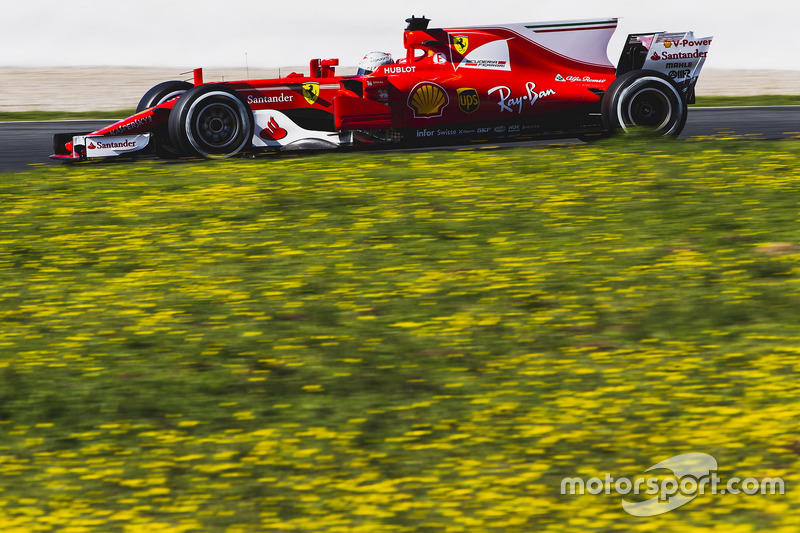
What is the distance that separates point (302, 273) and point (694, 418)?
2.67 m

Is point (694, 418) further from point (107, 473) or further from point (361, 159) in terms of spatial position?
point (361, 159)

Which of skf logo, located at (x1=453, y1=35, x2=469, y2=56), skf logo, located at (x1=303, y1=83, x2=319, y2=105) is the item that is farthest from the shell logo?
skf logo, located at (x1=303, y1=83, x2=319, y2=105)

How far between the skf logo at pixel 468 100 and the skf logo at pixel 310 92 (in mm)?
1430

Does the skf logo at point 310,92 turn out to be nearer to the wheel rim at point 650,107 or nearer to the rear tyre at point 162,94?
the rear tyre at point 162,94

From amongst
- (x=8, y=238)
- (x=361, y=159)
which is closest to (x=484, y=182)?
(x=361, y=159)

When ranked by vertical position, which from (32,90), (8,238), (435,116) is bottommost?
(8,238)

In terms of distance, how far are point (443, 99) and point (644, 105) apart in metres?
2.15

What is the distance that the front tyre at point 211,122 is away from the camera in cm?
871

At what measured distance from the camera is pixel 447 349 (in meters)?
4.84

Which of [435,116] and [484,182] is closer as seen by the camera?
[484,182]

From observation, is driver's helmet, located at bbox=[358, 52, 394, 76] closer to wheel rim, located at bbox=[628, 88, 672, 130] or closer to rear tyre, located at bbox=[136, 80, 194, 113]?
rear tyre, located at bbox=[136, 80, 194, 113]

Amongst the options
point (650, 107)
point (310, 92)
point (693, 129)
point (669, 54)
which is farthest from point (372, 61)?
point (693, 129)

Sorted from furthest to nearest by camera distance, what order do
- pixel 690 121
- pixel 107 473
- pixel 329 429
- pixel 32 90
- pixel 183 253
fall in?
pixel 32 90 → pixel 690 121 → pixel 183 253 → pixel 329 429 → pixel 107 473

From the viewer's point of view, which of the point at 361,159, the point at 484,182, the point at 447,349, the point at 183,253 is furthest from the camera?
the point at 361,159
